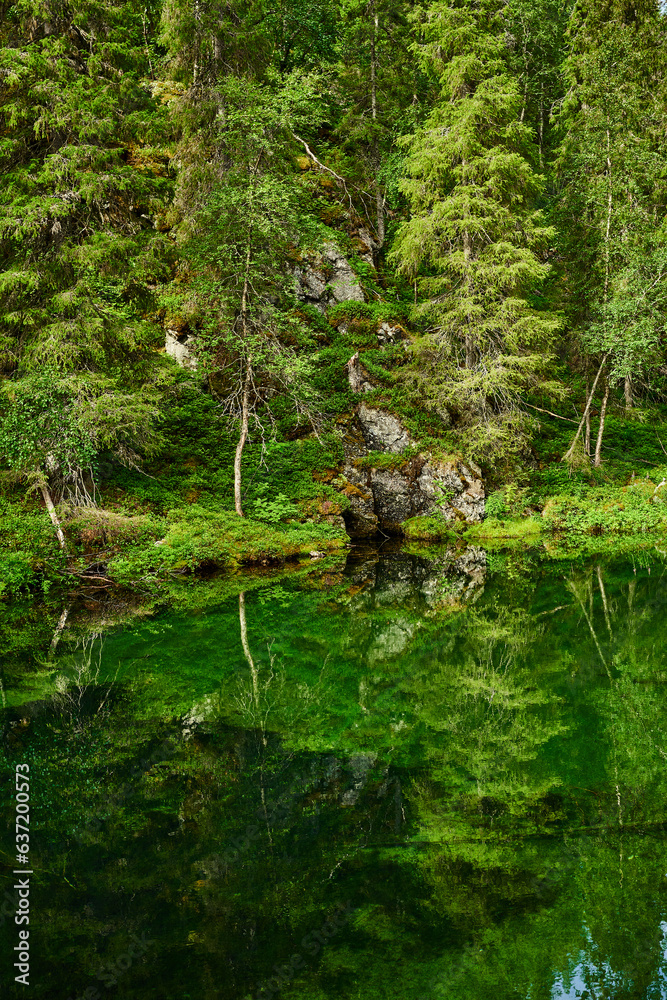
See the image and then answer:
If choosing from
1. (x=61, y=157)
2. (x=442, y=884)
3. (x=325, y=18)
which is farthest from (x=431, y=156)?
(x=442, y=884)

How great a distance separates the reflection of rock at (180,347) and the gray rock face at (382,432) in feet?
18.1

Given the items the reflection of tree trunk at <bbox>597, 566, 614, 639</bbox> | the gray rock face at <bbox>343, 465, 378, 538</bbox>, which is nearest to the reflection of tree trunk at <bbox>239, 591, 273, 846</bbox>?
the reflection of tree trunk at <bbox>597, 566, 614, 639</bbox>

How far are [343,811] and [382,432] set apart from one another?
15454 mm

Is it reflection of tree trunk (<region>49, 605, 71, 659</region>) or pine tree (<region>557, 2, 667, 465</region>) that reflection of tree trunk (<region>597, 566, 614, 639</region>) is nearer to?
reflection of tree trunk (<region>49, 605, 71, 659</region>)

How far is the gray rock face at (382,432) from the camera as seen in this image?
63.0 ft

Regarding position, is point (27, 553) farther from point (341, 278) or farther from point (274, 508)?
point (341, 278)

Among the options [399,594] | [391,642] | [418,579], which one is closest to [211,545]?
[418,579]

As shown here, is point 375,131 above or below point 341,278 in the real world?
above

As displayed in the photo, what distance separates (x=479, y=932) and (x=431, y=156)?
20210mm

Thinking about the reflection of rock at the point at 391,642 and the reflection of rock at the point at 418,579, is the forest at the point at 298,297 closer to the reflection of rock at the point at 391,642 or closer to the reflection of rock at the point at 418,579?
the reflection of rock at the point at 418,579

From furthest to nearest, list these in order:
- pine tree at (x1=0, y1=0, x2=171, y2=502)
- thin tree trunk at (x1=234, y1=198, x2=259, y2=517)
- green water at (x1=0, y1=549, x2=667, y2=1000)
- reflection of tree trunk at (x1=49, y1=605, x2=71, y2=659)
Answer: thin tree trunk at (x1=234, y1=198, x2=259, y2=517)
pine tree at (x1=0, y1=0, x2=171, y2=502)
reflection of tree trunk at (x1=49, y1=605, x2=71, y2=659)
green water at (x1=0, y1=549, x2=667, y2=1000)

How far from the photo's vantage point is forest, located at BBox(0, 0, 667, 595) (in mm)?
13656

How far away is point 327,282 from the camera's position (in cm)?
2206

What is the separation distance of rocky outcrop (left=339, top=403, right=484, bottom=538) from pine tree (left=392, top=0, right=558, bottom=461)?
1196mm
